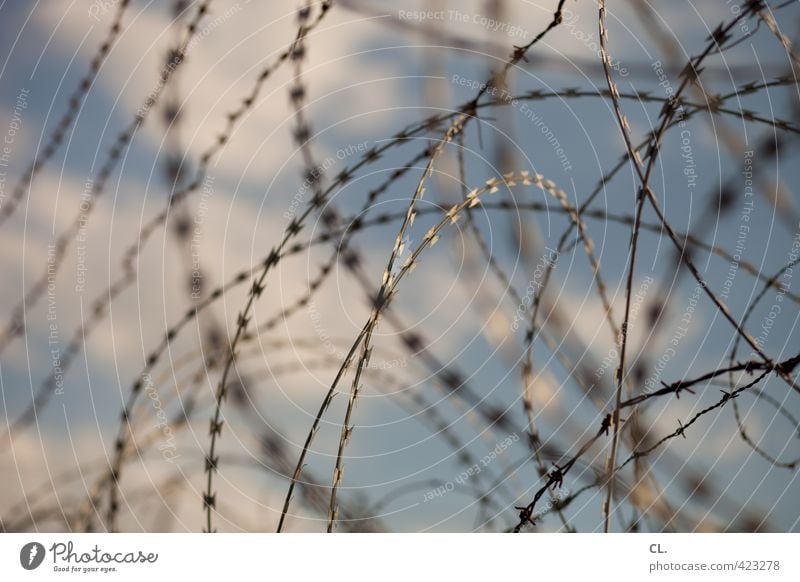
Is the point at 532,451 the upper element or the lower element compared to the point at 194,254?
lower

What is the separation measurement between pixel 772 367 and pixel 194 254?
2.07m

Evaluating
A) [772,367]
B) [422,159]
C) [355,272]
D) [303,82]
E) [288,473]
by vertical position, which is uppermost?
[303,82]

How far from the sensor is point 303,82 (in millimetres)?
2850
